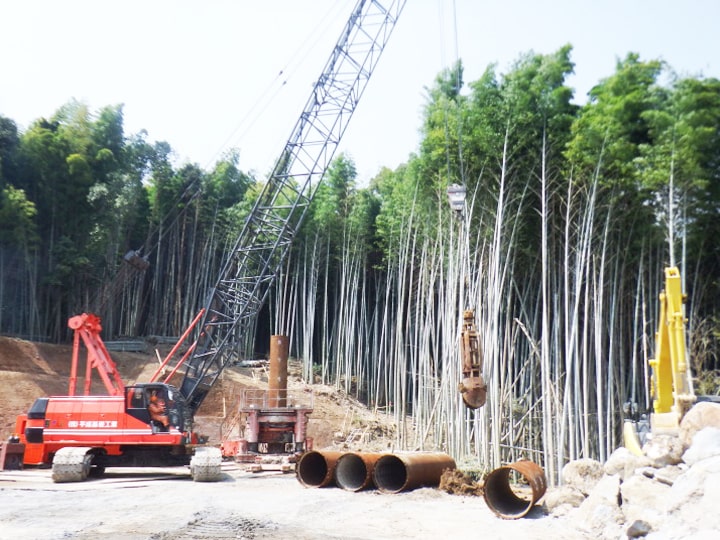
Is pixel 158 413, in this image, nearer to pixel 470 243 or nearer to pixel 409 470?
pixel 409 470

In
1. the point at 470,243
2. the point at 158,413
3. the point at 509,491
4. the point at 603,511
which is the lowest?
the point at 509,491

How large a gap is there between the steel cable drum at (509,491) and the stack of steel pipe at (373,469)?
1.55 meters

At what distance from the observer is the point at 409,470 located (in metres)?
10.6

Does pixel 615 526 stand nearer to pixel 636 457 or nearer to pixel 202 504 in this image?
pixel 636 457

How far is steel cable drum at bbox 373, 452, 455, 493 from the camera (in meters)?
10.7

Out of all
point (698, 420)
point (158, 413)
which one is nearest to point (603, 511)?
point (698, 420)

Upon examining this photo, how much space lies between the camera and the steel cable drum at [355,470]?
11.0 metres

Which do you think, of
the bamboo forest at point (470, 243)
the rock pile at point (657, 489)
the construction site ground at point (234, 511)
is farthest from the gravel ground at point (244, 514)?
the bamboo forest at point (470, 243)

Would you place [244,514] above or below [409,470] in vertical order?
below

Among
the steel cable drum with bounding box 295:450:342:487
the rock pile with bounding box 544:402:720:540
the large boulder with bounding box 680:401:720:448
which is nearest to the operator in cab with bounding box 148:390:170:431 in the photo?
the steel cable drum with bounding box 295:450:342:487

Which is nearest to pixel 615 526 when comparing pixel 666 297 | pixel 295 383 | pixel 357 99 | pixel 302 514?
pixel 666 297

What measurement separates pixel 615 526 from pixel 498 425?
5645 millimetres

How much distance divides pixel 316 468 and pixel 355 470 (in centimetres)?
74

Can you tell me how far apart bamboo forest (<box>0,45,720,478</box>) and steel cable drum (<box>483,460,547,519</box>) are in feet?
9.86
